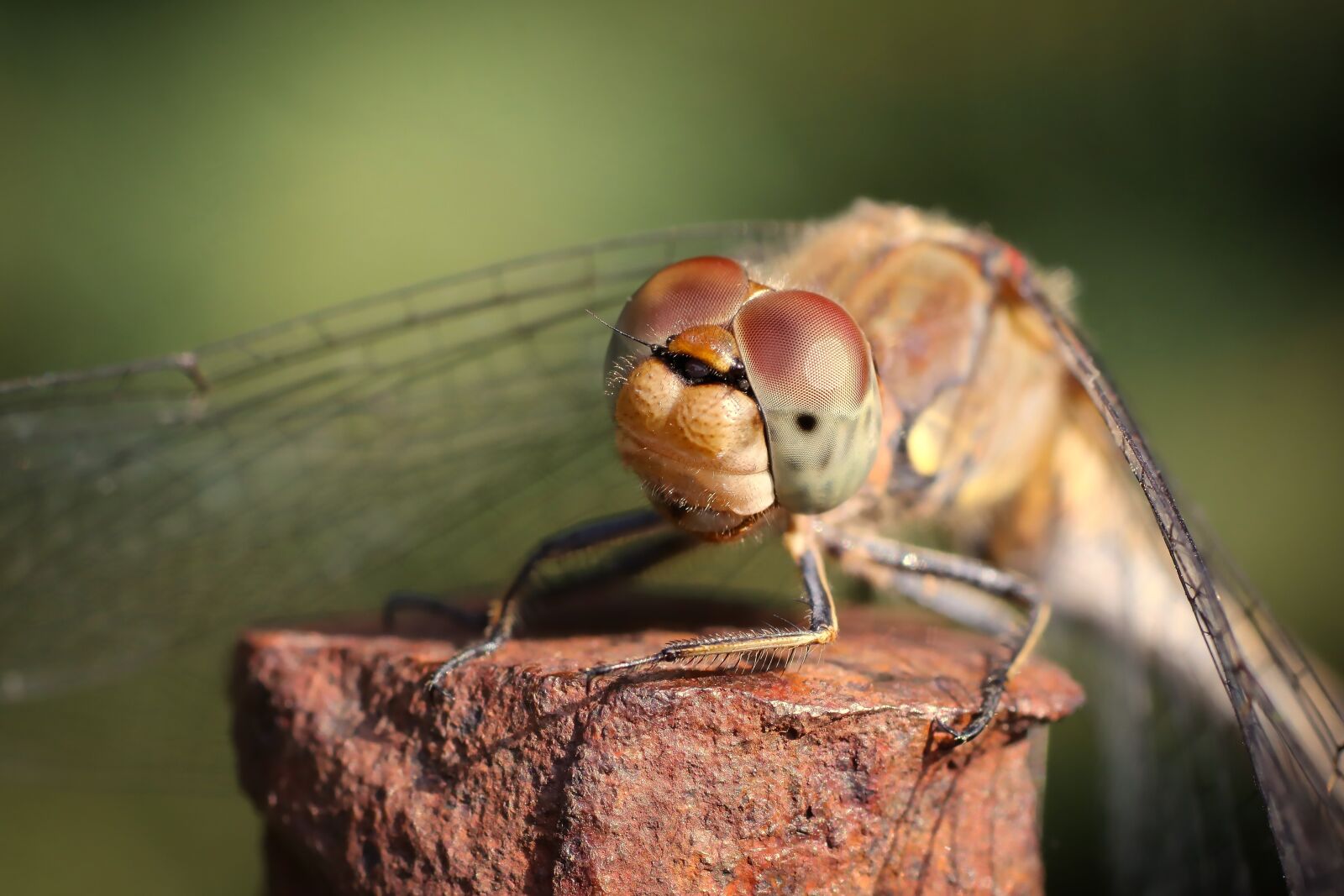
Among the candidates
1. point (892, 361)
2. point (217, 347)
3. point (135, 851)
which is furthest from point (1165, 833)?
point (135, 851)

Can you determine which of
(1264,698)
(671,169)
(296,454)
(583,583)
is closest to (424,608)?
(583,583)

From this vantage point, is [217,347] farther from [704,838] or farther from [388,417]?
[704,838]

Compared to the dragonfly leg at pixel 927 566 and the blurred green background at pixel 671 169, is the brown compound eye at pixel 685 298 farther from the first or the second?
the blurred green background at pixel 671 169

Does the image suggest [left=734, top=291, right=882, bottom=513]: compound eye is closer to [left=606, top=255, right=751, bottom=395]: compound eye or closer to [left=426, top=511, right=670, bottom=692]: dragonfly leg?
[left=606, top=255, right=751, bottom=395]: compound eye

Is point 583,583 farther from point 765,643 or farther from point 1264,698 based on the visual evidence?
point 1264,698

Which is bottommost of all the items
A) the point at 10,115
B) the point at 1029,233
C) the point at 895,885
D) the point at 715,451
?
the point at 895,885

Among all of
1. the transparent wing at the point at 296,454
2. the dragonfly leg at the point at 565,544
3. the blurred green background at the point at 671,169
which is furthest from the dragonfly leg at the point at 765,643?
the blurred green background at the point at 671,169
